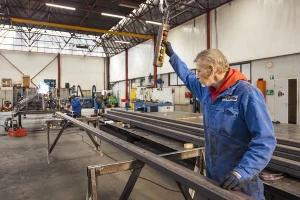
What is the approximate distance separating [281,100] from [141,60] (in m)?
10.2

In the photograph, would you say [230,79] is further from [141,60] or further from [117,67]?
[117,67]

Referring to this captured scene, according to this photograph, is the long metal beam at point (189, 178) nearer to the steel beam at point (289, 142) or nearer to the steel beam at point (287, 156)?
the steel beam at point (287, 156)

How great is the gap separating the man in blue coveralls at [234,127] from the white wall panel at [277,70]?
597 cm

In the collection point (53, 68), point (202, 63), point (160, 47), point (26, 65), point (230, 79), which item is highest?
point (26, 65)

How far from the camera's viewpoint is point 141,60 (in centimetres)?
1505

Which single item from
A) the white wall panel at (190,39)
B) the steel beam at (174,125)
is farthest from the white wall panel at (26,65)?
the steel beam at (174,125)

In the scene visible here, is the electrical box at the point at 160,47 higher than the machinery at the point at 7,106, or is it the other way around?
the electrical box at the point at 160,47

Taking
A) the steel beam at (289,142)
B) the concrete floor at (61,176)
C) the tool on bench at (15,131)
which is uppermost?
the steel beam at (289,142)

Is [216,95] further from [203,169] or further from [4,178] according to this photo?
[4,178]

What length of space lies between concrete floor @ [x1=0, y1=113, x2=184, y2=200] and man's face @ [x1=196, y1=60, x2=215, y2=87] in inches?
81.1

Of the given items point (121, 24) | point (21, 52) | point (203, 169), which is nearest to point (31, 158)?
point (203, 169)

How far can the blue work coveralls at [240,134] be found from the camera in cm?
111

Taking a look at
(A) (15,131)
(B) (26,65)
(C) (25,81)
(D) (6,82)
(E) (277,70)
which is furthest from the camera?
(B) (26,65)

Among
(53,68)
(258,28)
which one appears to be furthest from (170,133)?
(53,68)
